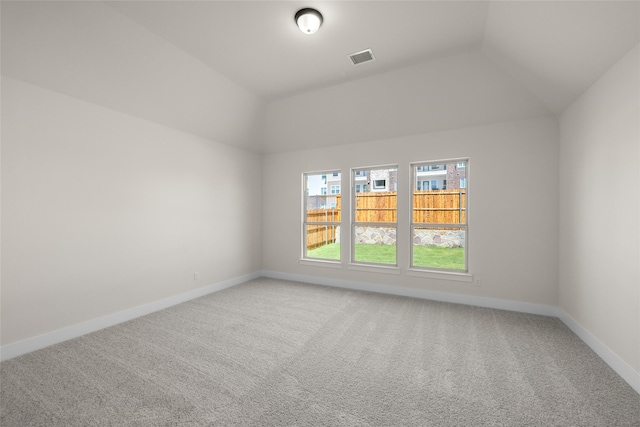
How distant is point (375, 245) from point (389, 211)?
26.1 inches

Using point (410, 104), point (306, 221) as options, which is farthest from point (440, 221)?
point (306, 221)

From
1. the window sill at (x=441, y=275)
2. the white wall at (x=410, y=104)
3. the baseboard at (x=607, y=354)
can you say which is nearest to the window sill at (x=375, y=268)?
the window sill at (x=441, y=275)

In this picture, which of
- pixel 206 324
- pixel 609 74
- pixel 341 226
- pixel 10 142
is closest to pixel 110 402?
pixel 206 324

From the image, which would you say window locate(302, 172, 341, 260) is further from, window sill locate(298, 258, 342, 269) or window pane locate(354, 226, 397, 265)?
window pane locate(354, 226, 397, 265)

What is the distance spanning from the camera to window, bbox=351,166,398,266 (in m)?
4.32

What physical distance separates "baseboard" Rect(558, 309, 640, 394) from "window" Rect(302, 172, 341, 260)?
10.8 ft

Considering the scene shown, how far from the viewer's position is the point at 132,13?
226 centimetres

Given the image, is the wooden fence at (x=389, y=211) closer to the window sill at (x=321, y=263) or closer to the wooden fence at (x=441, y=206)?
the wooden fence at (x=441, y=206)

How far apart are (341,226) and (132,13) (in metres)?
3.78

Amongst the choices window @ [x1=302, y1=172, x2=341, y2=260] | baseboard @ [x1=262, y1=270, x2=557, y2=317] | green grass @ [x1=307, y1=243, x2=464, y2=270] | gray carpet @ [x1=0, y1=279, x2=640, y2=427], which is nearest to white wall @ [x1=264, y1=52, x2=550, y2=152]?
window @ [x1=302, y1=172, x2=341, y2=260]

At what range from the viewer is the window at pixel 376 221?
4.32m

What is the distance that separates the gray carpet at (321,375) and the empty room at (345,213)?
20mm

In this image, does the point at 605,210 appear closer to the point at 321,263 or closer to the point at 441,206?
the point at 441,206

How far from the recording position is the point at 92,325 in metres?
2.83
